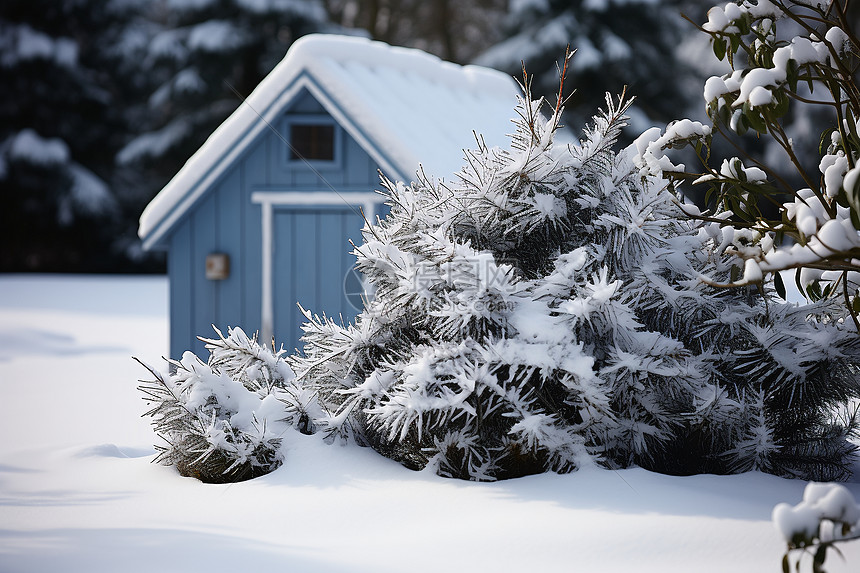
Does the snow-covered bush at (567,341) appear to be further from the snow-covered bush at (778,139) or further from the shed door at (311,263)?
the shed door at (311,263)

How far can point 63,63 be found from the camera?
23562 millimetres

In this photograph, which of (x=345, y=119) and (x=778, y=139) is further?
(x=345, y=119)

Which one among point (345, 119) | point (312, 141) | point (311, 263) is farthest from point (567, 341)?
point (312, 141)

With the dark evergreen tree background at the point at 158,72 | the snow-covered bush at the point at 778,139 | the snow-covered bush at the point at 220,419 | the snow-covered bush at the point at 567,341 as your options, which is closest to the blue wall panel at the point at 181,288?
the snow-covered bush at the point at 220,419

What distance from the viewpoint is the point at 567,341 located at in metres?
3.87

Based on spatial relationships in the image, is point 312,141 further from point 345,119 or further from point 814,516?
point 814,516

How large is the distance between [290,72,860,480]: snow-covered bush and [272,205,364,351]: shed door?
315 cm

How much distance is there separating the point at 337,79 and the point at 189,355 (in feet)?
12.0

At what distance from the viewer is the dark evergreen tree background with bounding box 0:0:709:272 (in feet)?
70.4

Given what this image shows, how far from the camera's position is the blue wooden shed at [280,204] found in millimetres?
7684

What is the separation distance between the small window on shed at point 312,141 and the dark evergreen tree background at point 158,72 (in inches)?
551

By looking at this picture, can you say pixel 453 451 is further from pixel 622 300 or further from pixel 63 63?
pixel 63 63

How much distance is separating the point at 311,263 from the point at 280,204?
641 mm

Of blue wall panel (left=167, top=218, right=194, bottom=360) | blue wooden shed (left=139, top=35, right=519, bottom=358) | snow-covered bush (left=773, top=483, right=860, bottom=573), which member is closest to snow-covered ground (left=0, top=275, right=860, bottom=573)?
snow-covered bush (left=773, top=483, right=860, bottom=573)
